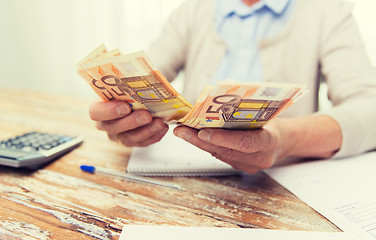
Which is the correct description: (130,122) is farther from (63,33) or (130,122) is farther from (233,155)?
(63,33)

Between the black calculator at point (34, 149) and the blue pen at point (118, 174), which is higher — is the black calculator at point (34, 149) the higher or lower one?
the higher one

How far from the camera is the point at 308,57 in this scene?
850 mm

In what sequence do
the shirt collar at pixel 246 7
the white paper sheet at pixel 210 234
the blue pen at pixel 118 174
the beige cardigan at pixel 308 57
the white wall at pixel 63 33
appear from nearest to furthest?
the white paper sheet at pixel 210 234
the blue pen at pixel 118 174
the beige cardigan at pixel 308 57
the shirt collar at pixel 246 7
the white wall at pixel 63 33

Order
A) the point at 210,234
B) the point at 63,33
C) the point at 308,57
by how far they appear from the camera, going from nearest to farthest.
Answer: the point at 210,234 → the point at 308,57 → the point at 63,33

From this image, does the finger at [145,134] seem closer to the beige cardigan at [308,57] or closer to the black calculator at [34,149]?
the black calculator at [34,149]

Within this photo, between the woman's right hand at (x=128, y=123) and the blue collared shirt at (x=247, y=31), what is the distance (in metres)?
0.42

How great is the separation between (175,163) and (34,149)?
0.25 meters

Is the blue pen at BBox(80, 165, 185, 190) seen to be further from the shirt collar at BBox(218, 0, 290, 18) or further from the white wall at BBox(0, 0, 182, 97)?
the white wall at BBox(0, 0, 182, 97)

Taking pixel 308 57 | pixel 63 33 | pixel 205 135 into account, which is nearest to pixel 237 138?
pixel 205 135

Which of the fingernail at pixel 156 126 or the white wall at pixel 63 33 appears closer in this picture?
the fingernail at pixel 156 126

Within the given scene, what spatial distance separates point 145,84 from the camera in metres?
0.40

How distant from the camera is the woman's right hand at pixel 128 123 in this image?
1.63ft

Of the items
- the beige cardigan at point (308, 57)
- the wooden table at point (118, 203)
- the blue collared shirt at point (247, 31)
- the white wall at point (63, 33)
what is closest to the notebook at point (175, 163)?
the wooden table at point (118, 203)

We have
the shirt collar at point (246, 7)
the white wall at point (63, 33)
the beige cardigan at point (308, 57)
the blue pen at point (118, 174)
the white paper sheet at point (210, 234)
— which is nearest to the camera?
the white paper sheet at point (210, 234)
